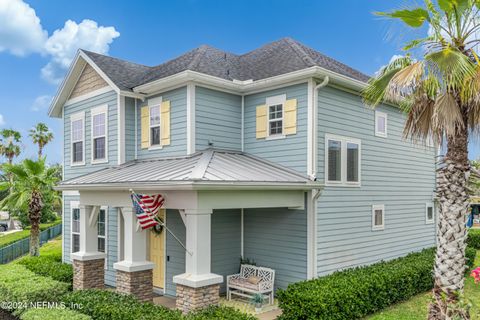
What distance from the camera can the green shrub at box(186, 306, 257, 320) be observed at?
25.1 ft

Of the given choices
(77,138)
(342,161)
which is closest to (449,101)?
(342,161)

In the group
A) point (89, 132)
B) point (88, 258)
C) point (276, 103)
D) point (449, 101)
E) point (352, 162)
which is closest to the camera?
point (449, 101)

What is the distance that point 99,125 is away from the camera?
560 inches

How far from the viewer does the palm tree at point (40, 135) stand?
1683 inches

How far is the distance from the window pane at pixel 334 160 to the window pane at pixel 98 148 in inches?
317

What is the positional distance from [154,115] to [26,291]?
20.3ft

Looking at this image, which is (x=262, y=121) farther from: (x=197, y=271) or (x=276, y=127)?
(x=197, y=271)

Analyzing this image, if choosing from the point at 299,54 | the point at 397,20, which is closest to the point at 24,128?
the point at 299,54

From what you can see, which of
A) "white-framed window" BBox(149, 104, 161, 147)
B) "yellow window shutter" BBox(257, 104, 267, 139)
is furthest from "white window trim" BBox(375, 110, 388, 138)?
"white-framed window" BBox(149, 104, 161, 147)

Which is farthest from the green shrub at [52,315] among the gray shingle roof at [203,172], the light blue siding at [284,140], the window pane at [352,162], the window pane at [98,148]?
the window pane at [352,162]

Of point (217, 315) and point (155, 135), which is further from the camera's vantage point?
point (155, 135)

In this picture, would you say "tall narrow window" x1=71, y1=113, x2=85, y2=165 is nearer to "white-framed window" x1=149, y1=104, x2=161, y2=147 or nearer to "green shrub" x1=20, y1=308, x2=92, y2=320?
"white-framed window" x1=149, y1=104, x2=161, y2=147

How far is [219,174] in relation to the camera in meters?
9.09

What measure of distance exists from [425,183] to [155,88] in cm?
1105
